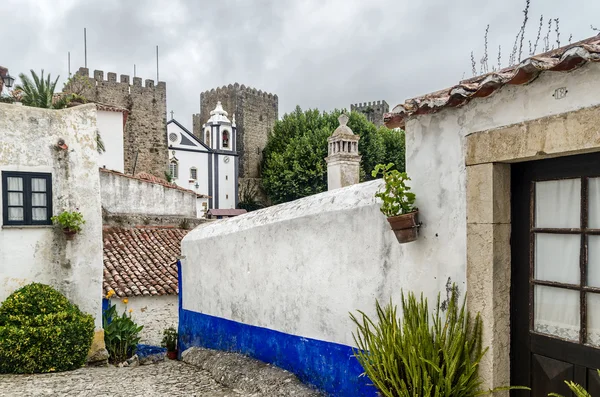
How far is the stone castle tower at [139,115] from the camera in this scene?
30.9m

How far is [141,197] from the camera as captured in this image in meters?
17.7

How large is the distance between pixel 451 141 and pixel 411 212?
0.63 meters

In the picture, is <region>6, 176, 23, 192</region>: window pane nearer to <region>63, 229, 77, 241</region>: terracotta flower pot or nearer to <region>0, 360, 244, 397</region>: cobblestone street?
<region>63, 229, 77, 241</region>: terracotta flower pot

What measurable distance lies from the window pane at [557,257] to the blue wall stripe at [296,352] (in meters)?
1.79

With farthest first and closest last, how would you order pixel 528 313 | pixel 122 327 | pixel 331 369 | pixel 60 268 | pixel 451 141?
pixel 122 327 < pixel 60 268 < pixel 331 369 < pixel 451 141 < pixel 528 313

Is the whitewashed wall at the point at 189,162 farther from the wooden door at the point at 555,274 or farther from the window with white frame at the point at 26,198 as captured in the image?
the wooden door at the point at 555,274

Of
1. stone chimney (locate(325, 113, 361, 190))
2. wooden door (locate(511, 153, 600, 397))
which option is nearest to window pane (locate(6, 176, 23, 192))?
wooden door (locate(511, 153, 600, 397))

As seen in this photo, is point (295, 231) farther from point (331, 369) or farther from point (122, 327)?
point (122, 327)

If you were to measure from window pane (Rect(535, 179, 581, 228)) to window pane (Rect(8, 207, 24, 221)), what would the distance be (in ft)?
26.7

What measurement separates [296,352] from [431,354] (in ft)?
7.54

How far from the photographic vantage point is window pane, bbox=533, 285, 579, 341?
125 inches

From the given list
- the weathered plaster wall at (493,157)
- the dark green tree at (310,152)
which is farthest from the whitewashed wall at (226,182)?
the weathered plaster wall at (493,157)

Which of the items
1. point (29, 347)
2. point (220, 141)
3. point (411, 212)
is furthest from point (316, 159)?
point (411, 212)

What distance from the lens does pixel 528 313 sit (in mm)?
3447
